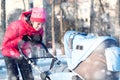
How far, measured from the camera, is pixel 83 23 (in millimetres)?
33562

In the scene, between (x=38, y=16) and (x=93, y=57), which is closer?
(x=38, y=16)

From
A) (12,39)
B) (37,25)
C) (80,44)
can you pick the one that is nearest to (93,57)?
(80,44)

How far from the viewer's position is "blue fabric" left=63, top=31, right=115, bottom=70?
7086 millimetres

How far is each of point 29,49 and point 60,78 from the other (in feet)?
11.0

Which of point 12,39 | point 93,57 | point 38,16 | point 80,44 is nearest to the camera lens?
point 38,16

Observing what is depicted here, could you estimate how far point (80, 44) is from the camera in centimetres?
736

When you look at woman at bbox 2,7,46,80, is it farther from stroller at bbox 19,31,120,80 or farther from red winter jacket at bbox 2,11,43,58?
stroller at bbox 19,31,120,80

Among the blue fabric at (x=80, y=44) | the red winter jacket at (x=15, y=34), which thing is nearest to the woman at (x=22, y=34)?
the red winter jacket at (x=15, y=34)

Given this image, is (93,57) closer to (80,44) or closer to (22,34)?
(80,44)

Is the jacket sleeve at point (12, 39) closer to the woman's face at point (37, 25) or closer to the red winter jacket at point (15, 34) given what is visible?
the red winter jacket at point (15, 34)

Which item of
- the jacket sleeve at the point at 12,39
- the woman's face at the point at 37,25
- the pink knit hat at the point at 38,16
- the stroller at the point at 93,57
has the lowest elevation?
the stroller at the point at 93,57

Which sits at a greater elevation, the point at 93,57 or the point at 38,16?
the point at 38,16

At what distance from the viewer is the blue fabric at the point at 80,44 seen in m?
7.09

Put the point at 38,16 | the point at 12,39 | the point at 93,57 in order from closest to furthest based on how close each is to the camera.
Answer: the point at 38,16, the point at 12,39, the point at 93,57
